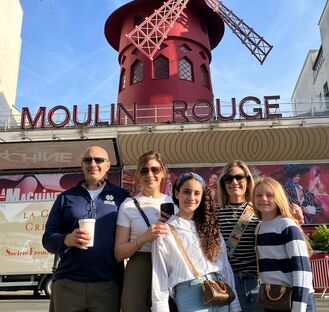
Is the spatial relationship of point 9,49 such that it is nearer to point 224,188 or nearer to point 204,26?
point 204,26

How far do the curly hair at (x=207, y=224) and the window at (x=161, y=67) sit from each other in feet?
38.0

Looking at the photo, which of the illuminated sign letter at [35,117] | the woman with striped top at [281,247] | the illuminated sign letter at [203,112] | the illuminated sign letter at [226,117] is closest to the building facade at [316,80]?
the illuminated sign letter at [226,117]

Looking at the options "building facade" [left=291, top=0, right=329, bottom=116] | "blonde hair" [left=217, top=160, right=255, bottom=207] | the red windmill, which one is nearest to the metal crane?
the red windmill

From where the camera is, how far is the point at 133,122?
11.6 meters

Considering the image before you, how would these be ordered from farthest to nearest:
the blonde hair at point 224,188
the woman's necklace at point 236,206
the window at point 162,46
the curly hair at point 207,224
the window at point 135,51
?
the window at point 135,51 < the window at point 162,46 < the blonde hair at point 224,188 < the woman's necklace at point 236,206 < the curly hair at point 207,224

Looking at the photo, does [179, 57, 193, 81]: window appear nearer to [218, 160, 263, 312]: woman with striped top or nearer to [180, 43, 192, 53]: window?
[180, 43, 192, 53]: window

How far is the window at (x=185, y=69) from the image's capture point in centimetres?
1331

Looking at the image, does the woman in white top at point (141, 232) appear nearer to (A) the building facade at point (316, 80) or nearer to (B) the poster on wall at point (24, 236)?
(B) the poster on wall at point (24, 236)

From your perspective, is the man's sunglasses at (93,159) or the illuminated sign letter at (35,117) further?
the illuminated sign letter at (35,117)

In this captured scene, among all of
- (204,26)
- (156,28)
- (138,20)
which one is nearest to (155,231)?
(156,28)

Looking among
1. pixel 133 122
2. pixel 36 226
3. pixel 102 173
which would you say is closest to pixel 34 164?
pixel 133 122

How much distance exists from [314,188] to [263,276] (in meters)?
10.3

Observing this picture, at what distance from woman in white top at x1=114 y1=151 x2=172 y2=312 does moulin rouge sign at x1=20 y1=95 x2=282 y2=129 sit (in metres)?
9.37

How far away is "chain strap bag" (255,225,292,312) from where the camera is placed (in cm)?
173
